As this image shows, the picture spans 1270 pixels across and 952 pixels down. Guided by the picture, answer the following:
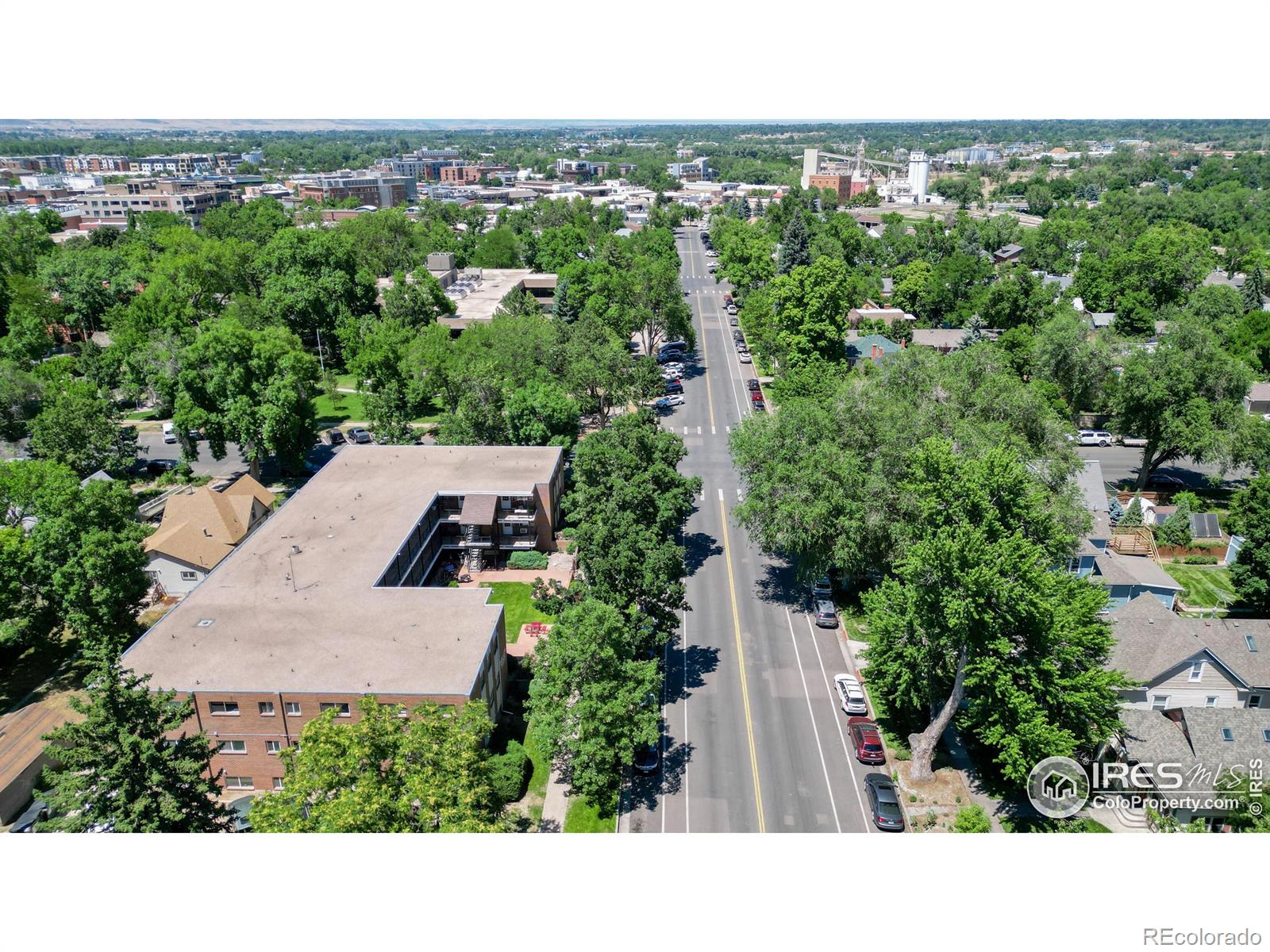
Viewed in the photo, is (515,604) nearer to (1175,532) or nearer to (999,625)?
(999,625)

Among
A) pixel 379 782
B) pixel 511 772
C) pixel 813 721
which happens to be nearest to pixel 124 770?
pixel 379 782

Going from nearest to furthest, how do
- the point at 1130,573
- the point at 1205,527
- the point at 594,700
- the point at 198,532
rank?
the point at 594,700 < the point at 1130,573 < the point at 198,532 < the point at 1205,527

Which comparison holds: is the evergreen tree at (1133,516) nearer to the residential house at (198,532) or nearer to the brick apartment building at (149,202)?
the residential house at (198,532)

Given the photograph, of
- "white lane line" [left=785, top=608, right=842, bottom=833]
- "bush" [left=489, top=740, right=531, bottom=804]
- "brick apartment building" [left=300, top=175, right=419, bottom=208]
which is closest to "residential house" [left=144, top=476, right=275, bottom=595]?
"bush" [left=489, top=740, right=531, bottom=804]

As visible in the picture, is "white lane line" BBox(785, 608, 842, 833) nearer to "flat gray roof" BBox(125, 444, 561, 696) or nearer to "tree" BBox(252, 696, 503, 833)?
"tree" BBox(252, 696, 503, 833)

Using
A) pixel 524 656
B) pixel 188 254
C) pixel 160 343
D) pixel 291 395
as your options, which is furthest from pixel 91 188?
pixel 524 656

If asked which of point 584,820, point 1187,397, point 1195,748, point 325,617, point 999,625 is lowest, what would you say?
point 584,820

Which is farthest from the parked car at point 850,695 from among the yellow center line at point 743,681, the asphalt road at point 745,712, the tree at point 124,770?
the tree at point 124,770
